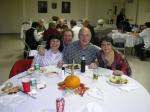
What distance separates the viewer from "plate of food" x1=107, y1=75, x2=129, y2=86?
2236 mm

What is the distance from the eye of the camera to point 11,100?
1828mm

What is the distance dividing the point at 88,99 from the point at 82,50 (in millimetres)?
1347

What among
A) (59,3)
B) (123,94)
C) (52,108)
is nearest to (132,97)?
(123,94)

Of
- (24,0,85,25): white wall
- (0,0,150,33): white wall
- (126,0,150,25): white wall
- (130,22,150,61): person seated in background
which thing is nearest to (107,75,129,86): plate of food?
(130,22,150,61): person seated in background

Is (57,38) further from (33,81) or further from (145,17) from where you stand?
(145,17)

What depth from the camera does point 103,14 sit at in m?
13.3

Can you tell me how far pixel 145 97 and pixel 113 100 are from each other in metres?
0.31

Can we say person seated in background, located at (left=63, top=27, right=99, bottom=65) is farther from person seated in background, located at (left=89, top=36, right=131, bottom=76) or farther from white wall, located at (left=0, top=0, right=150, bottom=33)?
white wall, located at (left=0, top=0, right=150, bottom=33)

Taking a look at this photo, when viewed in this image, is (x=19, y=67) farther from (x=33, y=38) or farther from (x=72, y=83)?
(x=33, y=38)

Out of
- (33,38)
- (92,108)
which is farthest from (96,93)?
(33,38)

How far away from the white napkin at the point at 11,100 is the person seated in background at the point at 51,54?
3.74 ft

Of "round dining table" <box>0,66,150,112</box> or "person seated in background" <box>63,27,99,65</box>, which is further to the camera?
"person seated in background" <box>63,27,99,65</box>

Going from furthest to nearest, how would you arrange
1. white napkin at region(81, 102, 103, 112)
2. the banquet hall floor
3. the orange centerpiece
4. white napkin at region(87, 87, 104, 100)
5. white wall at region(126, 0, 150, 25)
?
white wall at region(126, 0, 150, 25) → the banquet hall floor → the orange centerpiece → white napkin at region(87, 87, 104, 100) → white napkin at region(81, 102, 103, 112)

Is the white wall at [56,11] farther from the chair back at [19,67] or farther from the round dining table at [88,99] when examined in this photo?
the round dining table at [88,99]
